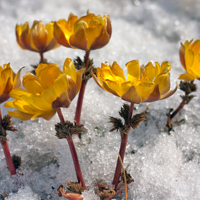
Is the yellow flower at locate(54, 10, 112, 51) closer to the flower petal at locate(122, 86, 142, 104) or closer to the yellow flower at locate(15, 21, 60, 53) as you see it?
the yellow flower at locate(15, 21, 60, 53)

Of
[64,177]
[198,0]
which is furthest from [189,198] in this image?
[198,0]

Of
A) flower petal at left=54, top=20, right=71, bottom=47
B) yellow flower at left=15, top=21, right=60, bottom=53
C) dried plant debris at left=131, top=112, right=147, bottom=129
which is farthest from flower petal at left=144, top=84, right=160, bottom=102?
yellow flower at left=15, top=21, right=60, bottom=53

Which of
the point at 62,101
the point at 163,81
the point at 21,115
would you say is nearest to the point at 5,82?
the point at 21,115

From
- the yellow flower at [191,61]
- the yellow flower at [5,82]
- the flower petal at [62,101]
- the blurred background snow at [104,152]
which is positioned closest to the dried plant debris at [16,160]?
the blurred background snow at [104,152]

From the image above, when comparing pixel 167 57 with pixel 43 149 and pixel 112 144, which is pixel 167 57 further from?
pixel 43 149

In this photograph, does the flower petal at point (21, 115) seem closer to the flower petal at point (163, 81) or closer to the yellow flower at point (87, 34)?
the yellow flower at point (87, 34)
